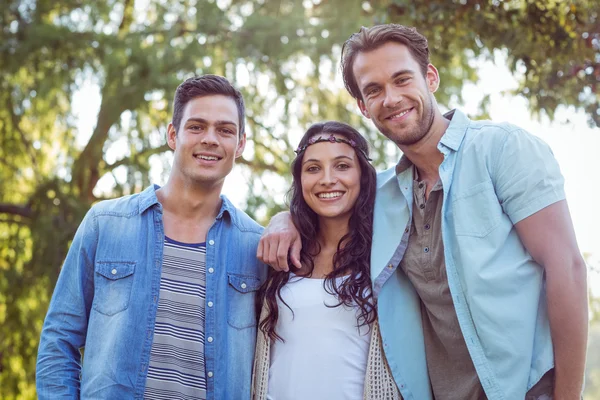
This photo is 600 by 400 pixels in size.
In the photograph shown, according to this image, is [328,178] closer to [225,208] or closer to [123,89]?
[225,208]

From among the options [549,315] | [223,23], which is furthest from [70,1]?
[549,315]

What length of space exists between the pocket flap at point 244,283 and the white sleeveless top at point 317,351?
20 cm

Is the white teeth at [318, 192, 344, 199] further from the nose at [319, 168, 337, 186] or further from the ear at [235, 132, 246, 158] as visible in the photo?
the ear at [235, 132, 246, 158]

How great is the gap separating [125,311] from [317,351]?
89 centimetres

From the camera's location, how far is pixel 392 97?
2.94 meters

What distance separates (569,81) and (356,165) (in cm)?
187

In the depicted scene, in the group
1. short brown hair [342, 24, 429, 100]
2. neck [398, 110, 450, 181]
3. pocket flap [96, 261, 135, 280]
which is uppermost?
short brown hair [342, 24, 429, 100]

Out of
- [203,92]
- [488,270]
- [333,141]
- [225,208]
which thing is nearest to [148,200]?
[225,208]

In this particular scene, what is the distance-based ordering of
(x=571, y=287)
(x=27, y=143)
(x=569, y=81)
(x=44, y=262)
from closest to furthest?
1. (x=571, y=287)
2. (x=569, y=81)
3. (x=44, y=262)
4. (x=27, y=143)

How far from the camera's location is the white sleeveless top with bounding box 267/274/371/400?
9.63ft

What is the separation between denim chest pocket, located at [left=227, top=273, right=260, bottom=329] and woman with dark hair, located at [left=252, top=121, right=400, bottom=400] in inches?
2.1

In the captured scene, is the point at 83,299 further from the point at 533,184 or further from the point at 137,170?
the point at 137,170

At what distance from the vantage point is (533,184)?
8.22 feet

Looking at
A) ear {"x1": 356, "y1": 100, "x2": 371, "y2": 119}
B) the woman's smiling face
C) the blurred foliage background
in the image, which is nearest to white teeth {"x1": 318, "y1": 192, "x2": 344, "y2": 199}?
the woman's smiling face
